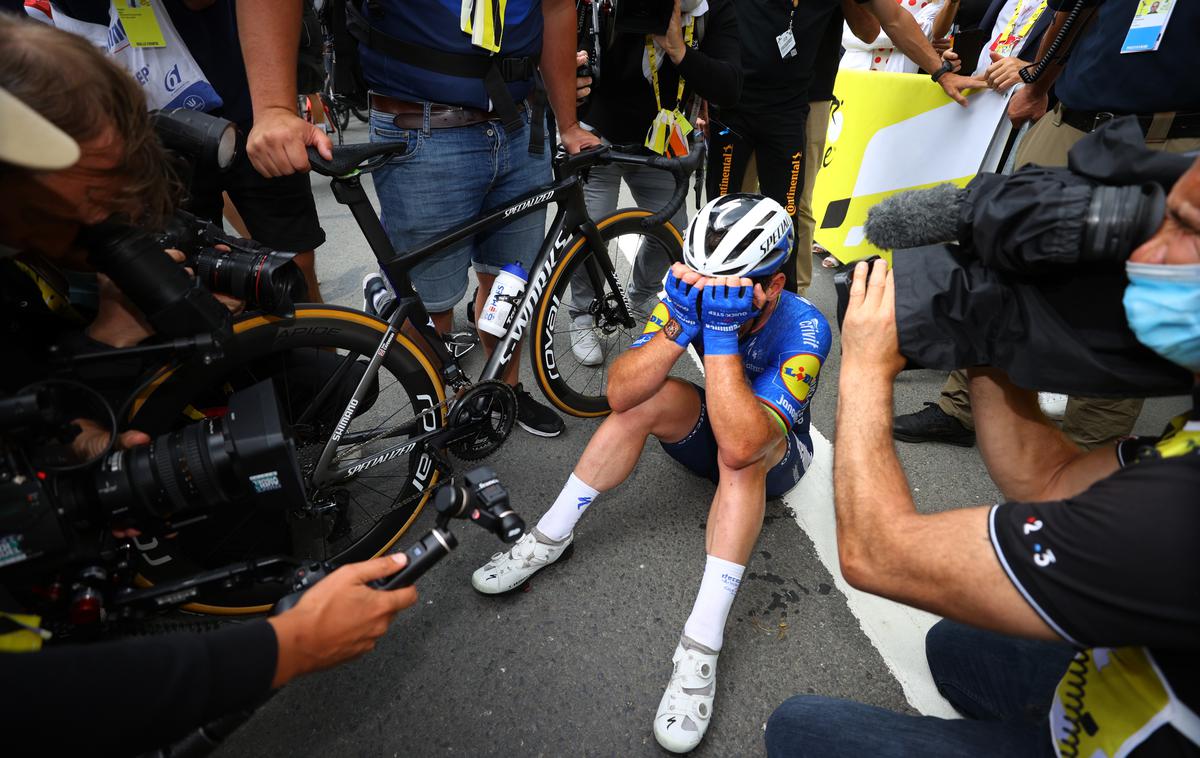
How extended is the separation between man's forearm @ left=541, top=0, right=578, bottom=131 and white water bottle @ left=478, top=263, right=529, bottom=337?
764 millimetres

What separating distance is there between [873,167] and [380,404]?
11.9 ft

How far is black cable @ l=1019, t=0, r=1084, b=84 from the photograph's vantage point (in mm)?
2602

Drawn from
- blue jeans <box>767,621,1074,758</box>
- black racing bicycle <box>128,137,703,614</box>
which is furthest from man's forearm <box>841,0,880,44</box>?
blue jeans <box>767,621,1074,758</box>

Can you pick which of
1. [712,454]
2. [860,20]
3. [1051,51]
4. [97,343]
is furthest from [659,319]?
[860,20]

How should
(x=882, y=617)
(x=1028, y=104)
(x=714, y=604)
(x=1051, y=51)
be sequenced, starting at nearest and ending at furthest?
1. (x=714, y=604)
2. (x=882, y=617)
3. (x=1051, y=51)
4. (x=1028, y=104)

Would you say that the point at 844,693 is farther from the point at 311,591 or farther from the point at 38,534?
the point at 38,534

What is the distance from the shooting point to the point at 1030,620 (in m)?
0.92

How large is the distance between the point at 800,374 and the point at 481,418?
1.22m

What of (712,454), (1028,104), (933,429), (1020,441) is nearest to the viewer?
(1020,441)

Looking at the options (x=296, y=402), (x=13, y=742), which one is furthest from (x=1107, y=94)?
(x=13, y=742)

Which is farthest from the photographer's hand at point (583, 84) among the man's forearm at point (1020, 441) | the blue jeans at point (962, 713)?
the blue jeans at point (962, 713)

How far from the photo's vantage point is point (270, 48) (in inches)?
69.4

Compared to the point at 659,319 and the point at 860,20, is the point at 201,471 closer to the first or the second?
the point at 659,319

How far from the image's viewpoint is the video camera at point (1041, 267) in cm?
96
